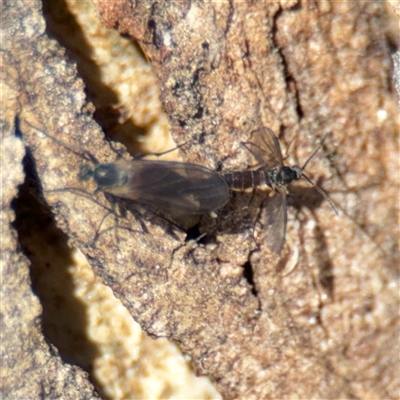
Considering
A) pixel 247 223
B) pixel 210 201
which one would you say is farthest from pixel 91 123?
pixel 247 223

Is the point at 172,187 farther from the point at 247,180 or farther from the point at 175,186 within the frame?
the point at 247,180

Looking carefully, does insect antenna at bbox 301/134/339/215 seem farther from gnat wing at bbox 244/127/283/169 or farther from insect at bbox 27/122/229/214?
insect at bbox 27/122/229/214

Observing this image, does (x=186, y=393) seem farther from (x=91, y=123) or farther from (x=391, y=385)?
(x=91, y=123)

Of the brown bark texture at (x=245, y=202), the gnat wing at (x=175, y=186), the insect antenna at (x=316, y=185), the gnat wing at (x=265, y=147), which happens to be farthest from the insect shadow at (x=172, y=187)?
the insect antenna at (x=316, y=185)

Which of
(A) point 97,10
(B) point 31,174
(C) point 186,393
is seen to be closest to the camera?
(B) point 31,174

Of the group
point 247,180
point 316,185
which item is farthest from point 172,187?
point 316,185
